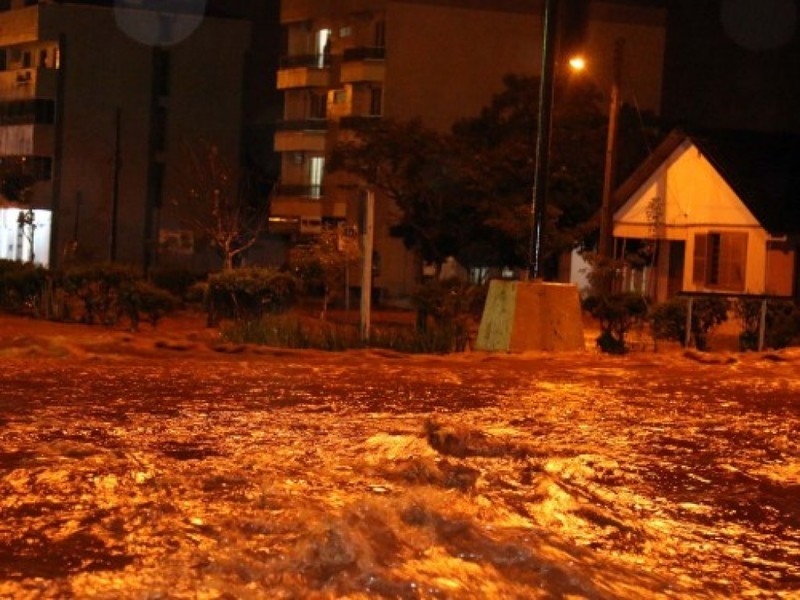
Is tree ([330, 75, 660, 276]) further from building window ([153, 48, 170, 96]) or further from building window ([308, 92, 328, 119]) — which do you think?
building window ([153, 48, 170, 96])

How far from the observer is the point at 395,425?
10.8 meters

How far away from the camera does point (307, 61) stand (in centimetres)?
6228

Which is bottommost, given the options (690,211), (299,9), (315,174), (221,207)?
(221,207)

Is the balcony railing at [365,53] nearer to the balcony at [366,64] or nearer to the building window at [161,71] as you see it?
the balcony at [366,64]

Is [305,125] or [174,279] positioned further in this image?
[305,125]

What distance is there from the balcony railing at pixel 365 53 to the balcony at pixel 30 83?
1458cm

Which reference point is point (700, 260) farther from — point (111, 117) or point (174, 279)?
point (111, 117)

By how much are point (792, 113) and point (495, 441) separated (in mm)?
48159

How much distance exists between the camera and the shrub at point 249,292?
23.2 m

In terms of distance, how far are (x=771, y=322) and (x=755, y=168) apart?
12.9 m

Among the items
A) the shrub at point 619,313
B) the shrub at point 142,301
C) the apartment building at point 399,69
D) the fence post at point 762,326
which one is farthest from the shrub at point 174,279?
the fence post at point 762,326

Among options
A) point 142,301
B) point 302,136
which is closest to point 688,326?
point 142,301

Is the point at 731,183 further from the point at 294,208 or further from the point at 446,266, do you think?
the point at 294,208

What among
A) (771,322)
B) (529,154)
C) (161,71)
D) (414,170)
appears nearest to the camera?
(771,322)
